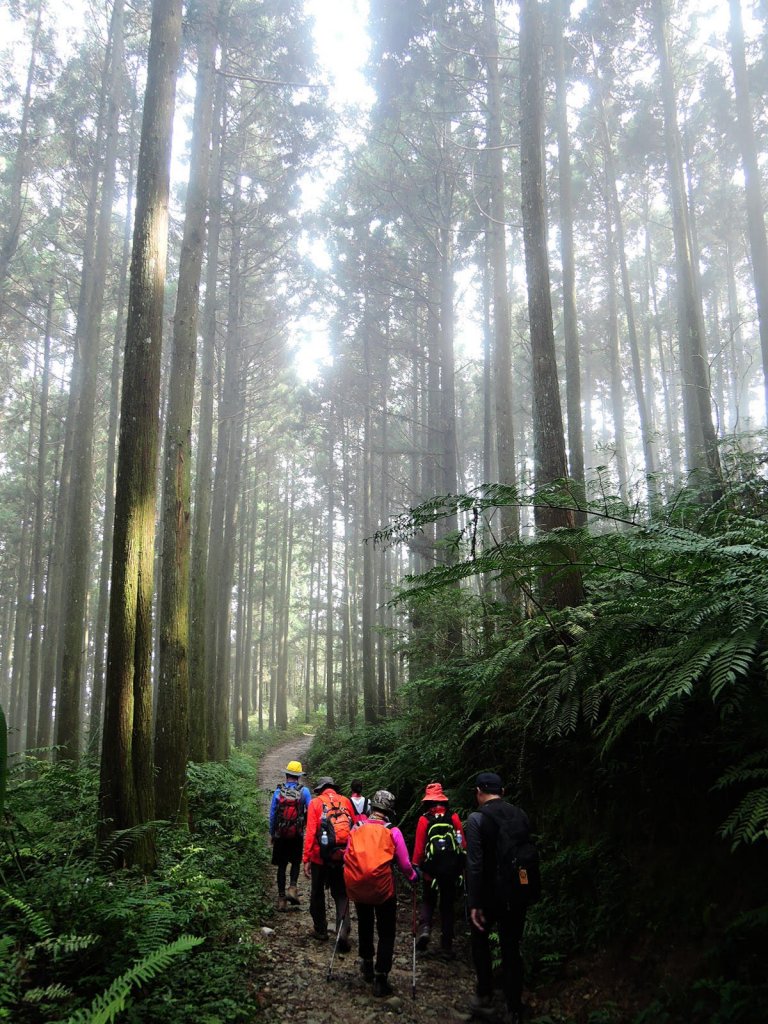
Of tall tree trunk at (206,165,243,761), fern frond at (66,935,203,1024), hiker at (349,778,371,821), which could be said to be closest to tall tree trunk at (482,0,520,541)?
tall tree trunk at (206,165,243,761)

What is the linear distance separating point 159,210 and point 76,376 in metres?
10.2

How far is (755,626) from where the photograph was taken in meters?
3.20

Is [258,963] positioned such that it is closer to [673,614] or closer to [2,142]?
[673,614]

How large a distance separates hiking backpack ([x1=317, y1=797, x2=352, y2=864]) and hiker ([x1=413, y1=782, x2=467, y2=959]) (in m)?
0.86

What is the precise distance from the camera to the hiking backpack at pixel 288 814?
773 cm

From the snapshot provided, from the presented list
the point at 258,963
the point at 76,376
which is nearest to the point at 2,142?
the point at 76,376

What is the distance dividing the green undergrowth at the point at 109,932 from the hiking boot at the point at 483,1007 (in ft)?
5.87

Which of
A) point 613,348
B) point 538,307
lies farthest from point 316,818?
point 613,348

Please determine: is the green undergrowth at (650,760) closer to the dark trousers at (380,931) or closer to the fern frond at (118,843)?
the dark trousers at (380,931)

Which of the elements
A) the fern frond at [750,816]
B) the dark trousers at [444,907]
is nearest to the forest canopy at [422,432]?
the fern frond at [750,816]

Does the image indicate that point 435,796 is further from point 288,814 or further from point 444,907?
point 288,814

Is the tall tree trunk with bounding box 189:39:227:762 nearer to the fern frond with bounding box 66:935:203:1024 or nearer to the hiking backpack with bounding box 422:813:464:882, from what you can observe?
the hiking backpack with bounding box 422:813:464:882

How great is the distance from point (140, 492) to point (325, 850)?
4.46 m

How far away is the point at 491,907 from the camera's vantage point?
4.57 meters
